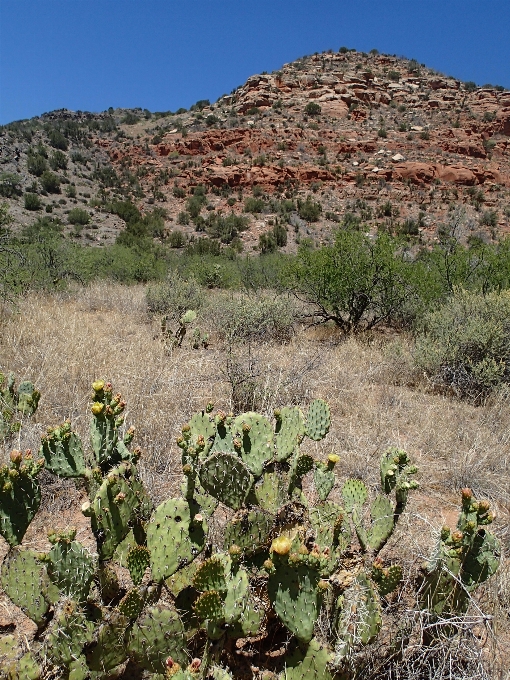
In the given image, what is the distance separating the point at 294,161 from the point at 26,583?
30.8 metres

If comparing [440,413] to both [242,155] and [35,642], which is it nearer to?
[35,642]

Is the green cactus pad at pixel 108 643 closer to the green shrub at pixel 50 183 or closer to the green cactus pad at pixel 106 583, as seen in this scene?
the green cactus pad at pixel 106 583

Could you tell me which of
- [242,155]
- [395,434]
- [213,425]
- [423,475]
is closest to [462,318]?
[395,434]

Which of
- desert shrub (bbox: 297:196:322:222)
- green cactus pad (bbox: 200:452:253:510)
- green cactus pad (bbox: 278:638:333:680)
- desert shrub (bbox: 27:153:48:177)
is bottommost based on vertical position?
green cactus pad (bbox: 278:638:333:680)

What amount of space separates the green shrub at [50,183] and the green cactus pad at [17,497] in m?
27.2

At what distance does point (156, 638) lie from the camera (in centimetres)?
151

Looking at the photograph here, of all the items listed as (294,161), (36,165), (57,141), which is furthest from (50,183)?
(294,161)

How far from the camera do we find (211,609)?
1476mm

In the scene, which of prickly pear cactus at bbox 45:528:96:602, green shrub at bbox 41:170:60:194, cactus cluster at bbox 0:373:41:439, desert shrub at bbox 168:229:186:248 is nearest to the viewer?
prickly pear cactus at bbox 45:528:96:602

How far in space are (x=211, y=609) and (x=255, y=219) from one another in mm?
24719

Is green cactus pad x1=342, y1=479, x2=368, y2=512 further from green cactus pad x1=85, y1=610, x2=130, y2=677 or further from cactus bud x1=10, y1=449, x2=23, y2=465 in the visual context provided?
cactus bud x1=10, y1=449, x2=23, y2=465

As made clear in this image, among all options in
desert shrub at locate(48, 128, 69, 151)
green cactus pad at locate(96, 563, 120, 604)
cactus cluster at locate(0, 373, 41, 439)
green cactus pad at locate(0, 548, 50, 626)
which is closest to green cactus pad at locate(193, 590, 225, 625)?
green cactus pad at locate(96, 563, 120, 604)

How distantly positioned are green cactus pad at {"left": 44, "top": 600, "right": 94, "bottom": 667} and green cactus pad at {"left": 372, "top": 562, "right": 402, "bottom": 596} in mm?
1068

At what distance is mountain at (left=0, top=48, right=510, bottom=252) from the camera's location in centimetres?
2395
